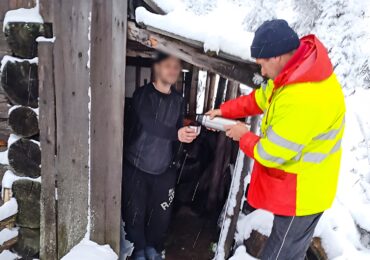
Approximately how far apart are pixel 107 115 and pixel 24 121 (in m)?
0.77

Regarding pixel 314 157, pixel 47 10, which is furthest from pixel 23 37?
pixel 314 157

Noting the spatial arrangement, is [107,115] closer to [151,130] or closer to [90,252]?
[151,130]

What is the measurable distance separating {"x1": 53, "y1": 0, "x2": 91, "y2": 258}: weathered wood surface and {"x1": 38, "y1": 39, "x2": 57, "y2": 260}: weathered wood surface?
50mm

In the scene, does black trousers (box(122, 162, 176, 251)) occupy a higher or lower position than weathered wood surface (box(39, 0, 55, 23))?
lower

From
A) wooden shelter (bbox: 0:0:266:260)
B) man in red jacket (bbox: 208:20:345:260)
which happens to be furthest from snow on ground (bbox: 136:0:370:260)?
man in red jacket (bbox: 208:20:345:260)

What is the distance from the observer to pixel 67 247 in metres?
2.97

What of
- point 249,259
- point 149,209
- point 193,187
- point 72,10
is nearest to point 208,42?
point 72,10

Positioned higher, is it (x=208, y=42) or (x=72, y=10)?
(x=72, y=10)

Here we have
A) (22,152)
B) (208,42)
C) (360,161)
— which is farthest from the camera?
(360,161)

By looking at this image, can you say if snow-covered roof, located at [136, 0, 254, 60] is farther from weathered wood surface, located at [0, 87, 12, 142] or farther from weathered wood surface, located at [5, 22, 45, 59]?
weathered wood surface, located at [0, 87, 12, 142]

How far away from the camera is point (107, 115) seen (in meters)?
2.67

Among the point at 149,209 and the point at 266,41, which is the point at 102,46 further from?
the point at 149,209

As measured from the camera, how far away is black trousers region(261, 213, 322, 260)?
2178 millimetres

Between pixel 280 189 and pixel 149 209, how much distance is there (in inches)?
62.8
